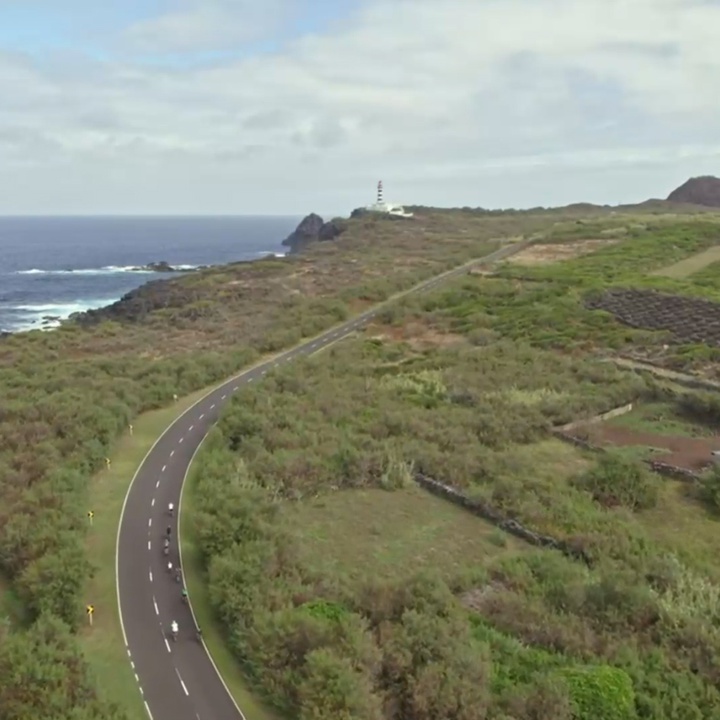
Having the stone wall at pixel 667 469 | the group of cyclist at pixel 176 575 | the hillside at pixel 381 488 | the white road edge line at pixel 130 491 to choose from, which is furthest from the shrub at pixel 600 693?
the stone wall at pixel 667 469

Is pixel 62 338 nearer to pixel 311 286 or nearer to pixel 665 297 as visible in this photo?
pixel 311 286

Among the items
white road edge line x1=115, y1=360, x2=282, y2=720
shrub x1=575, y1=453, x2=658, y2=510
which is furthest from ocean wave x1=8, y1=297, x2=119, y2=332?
shrub x1=575, y1=453, x2=658, y2=510

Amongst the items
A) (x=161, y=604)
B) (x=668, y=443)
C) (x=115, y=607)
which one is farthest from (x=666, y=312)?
(x=115, y=607)

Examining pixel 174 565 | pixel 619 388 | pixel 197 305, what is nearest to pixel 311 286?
pixel 197 305

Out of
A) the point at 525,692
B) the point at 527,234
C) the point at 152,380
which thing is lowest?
the point at 525,692

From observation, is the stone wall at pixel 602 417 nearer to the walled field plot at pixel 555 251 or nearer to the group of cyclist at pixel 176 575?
the group of cyclist at pixel 176 575

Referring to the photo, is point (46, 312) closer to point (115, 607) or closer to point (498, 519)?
point (115, 607)
